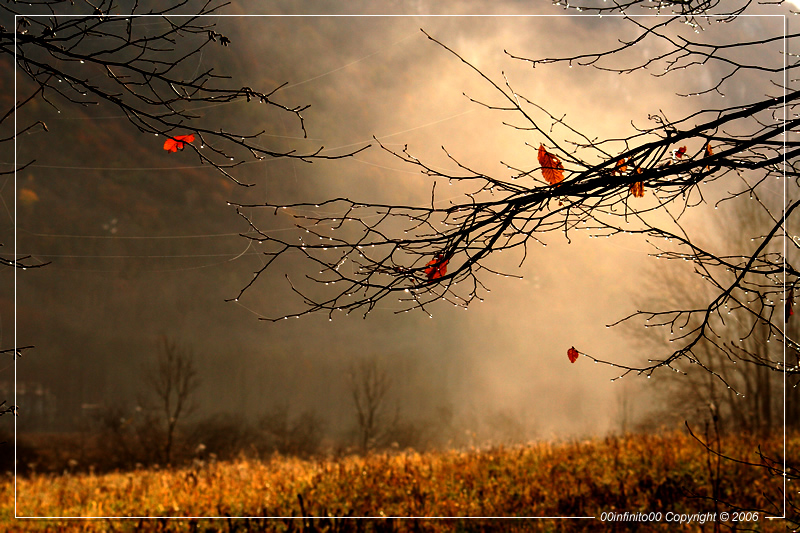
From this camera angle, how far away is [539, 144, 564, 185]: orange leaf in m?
2.62

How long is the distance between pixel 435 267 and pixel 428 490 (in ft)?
12.5

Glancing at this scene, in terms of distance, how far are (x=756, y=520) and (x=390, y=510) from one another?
3.19 metres

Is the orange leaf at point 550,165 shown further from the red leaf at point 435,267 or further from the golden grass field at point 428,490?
the golden grass field at point 428,490

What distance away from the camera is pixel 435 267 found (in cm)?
242

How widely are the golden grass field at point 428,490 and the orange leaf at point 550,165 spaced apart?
10.8 ft

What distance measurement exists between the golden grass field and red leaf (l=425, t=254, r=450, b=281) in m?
2.87

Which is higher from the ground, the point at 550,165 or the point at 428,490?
the point at 550,165

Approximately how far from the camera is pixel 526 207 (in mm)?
2393

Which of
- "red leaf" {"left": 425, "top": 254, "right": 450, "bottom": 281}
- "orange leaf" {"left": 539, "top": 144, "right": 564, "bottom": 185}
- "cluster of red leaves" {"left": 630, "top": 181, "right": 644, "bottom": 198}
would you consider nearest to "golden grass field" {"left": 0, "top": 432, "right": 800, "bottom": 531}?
"red leaf" {"left": 425, "top": 254, "right": 450, "bottom": 281}

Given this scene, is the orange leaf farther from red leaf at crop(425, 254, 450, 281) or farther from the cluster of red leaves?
red leaf at crop(425, 254, 450, 281)

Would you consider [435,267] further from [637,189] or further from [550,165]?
[637,189]

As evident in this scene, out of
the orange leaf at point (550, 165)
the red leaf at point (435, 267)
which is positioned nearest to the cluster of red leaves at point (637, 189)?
the orange leaf at point (550, 165)

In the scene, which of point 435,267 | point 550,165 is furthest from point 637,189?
point 435,267

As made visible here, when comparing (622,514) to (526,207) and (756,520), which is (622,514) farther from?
(526,207)
